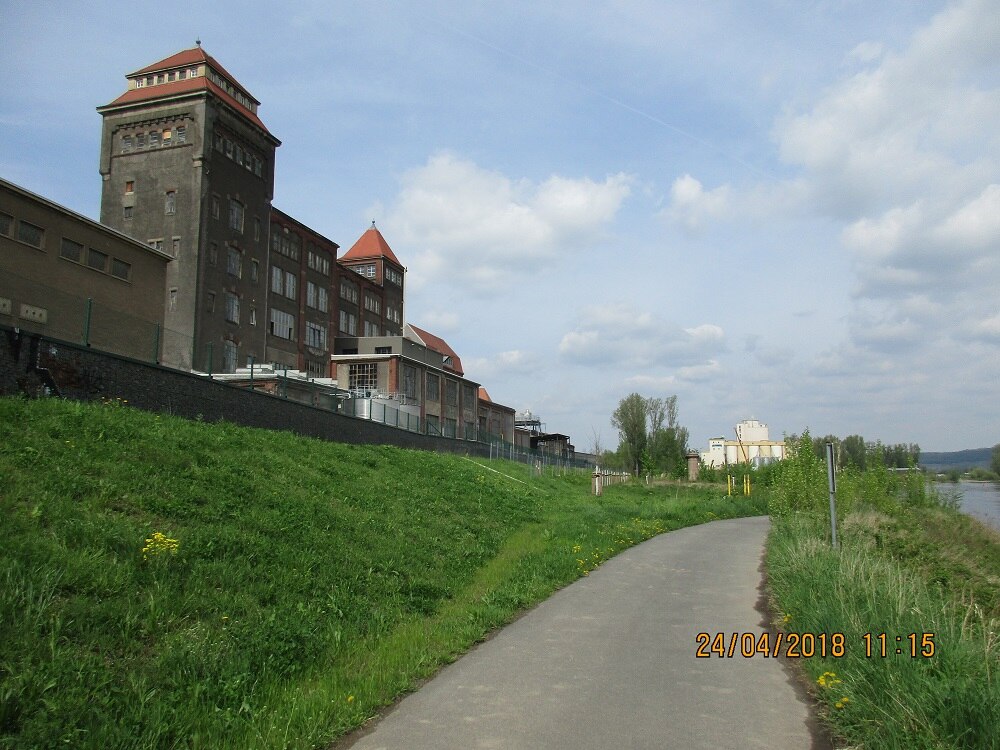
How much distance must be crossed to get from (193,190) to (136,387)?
37997 mm

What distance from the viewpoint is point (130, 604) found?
23.9ft

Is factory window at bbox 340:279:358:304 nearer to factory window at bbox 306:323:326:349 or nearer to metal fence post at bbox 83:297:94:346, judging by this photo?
factory window at bbox 306:323:326:349

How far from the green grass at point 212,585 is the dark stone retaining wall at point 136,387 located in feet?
4.22

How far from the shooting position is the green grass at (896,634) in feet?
17.1

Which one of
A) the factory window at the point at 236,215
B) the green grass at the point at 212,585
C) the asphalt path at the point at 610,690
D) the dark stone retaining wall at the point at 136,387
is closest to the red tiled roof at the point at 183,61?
the factory window at the point at 236,215

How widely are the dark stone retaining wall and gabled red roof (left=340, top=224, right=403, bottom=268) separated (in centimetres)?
5799

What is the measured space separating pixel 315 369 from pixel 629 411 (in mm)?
32292

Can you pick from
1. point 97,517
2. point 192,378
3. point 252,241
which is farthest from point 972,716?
point 252,241

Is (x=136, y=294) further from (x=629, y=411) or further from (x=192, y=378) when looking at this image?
(x=629, y=411)

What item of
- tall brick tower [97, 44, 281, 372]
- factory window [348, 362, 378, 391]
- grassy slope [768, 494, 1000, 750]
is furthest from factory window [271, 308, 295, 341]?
grassy slope [768, 494, 1000, 750]

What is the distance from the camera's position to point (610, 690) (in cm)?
707

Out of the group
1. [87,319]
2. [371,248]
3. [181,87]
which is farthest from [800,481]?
[371,248]

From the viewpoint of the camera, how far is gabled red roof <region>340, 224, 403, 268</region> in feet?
281

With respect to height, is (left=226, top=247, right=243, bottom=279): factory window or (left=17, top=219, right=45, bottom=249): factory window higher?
(left=226, top=247, right=243, bottom=279): factory window
